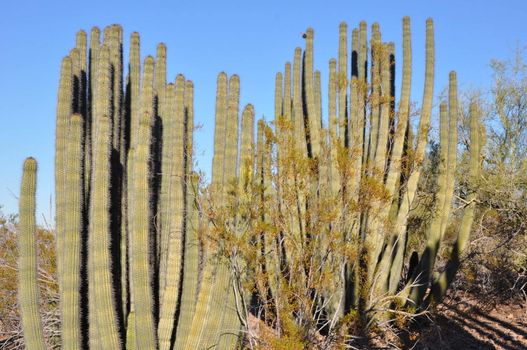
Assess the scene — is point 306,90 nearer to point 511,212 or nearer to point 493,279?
point 511,212

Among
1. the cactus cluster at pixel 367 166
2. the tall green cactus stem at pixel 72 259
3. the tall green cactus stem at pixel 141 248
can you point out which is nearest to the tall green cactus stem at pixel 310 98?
the cactus cluster at pixel 367 166

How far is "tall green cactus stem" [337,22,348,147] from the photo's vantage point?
370 inches

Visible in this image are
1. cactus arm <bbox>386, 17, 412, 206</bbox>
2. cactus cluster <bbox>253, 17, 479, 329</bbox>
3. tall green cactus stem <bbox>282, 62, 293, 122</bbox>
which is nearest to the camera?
cactus cluster <bbox>253, 17, 479, 329</bbox>

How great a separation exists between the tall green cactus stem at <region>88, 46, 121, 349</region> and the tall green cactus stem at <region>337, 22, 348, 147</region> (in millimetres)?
4626

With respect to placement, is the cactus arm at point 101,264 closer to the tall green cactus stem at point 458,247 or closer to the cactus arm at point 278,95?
the cactus arm at point 278,95

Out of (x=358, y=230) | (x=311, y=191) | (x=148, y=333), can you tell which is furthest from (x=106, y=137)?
(x=358, y=230)

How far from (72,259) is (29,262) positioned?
51cm

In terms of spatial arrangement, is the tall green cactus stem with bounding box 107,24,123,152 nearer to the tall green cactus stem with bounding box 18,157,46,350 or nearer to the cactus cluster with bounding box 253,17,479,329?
the tall green cactus stem with bounding box 18,157,46,350

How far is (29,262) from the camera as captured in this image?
19.2ft

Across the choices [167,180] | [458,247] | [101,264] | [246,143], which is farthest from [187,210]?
[458,247]

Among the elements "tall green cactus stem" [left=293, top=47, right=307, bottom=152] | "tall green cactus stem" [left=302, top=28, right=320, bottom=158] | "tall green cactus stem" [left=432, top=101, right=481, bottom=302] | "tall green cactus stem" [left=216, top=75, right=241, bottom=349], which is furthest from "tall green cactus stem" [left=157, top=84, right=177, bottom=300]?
"tall green cactus stem" [left=432, top=101, right=481, bottom=302]

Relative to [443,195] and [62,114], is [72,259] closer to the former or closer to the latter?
[62,114]

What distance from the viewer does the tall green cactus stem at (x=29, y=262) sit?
5.74 m

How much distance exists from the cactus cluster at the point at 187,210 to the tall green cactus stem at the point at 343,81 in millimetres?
93
